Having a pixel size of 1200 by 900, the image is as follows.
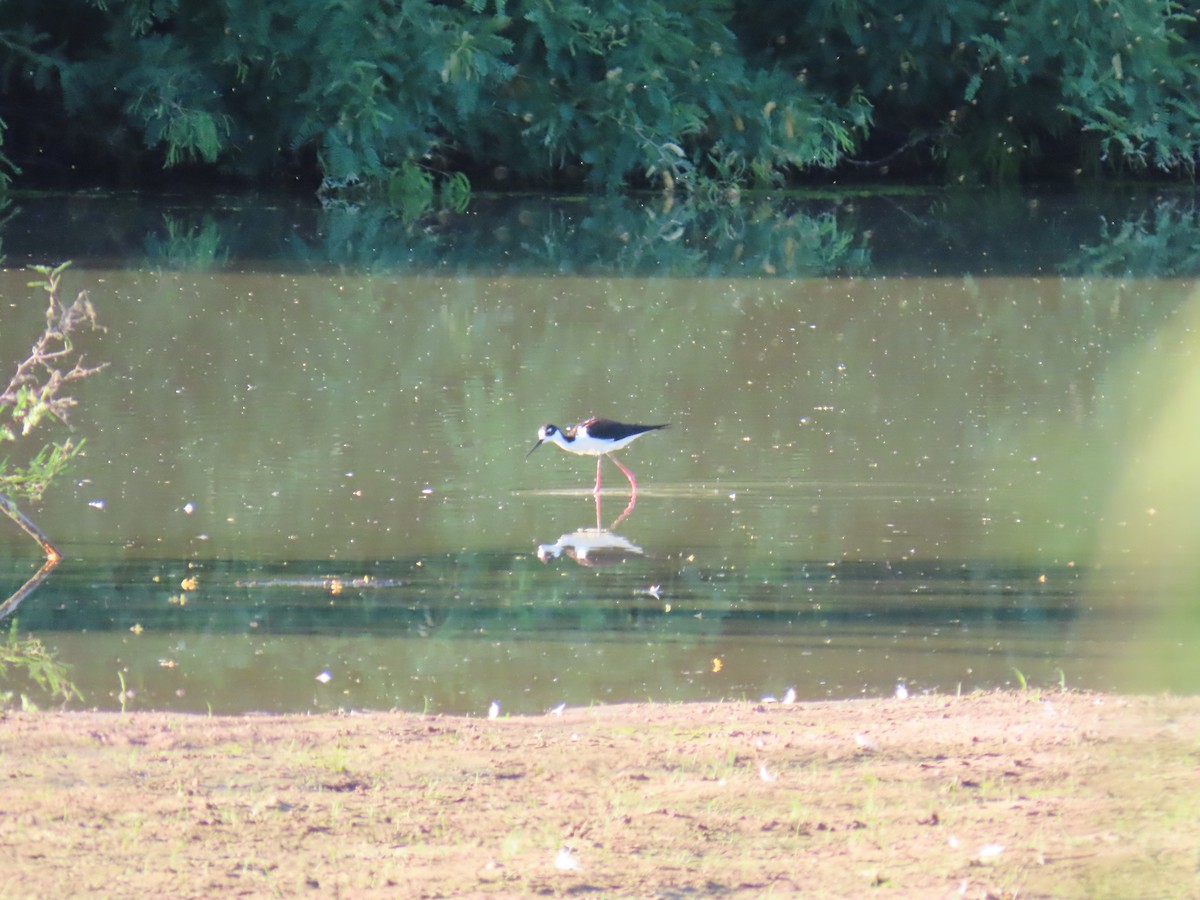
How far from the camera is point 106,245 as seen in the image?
18984 mm

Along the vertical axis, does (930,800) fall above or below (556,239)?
above

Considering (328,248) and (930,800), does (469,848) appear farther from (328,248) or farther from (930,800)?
(328,248)

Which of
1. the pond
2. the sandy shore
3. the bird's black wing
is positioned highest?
the sandy shore

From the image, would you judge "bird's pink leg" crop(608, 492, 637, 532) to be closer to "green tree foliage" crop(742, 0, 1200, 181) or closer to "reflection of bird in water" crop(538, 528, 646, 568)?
"reflection of bird in water" crop(538, 528, 646, 568)

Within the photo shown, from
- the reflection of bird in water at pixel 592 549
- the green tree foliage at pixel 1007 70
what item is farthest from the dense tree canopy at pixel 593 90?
the reflection of bird in water at pixel 592 549

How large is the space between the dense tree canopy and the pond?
257 inches

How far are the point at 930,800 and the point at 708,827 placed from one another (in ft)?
1.81

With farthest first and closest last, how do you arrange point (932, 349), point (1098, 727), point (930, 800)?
1. point (932, 349)
2. point (1098, 727)
3. point (930, 800)

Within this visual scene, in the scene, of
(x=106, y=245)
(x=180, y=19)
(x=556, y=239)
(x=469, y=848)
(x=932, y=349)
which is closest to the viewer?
(x=469, y=848)

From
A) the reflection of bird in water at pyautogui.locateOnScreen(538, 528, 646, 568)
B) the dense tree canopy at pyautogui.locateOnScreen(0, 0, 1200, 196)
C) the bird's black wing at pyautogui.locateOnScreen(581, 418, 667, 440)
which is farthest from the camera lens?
the dense tree canopy at pyautogui.locateOnScreen(0, 0, 1200, 196)

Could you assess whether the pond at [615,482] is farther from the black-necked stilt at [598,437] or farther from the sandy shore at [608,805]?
the sandy shore at [608,805]

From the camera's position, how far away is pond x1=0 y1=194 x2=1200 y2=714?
250 inches

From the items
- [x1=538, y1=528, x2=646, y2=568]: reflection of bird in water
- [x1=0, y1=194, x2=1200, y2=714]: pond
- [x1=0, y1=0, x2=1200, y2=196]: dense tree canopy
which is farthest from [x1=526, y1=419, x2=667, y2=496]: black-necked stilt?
[x1=0, y1=0, x2=1200, y2=196]: dense tree canopy

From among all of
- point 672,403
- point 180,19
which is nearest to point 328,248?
point 180,19
